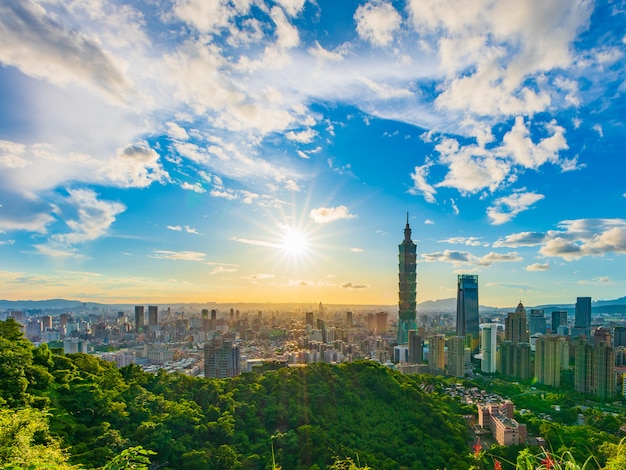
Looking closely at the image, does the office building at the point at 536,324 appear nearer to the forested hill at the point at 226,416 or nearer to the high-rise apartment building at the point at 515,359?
the high-rise apartment building at the point at 515,359

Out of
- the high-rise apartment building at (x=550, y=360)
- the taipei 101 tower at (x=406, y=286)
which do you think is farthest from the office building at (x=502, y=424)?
the taipei 101 tower at (x=406, y=286)

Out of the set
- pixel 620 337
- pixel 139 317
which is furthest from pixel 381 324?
pixel 139 317

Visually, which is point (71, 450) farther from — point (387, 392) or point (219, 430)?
point (387, 392)

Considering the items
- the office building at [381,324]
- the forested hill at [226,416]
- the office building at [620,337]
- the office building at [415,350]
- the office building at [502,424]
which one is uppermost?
the forested hill at [226,416]

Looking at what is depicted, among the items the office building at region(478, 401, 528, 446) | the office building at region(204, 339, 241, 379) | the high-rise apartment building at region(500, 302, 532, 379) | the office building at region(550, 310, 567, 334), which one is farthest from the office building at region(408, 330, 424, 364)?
the office building at region(550, 310, 567, 334)

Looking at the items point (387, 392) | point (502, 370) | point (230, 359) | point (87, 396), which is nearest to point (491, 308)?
point (502, 370)

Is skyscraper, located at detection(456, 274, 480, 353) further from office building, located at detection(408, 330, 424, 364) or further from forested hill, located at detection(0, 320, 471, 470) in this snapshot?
forested hill, located at detection(0, 320, 471, 470)
